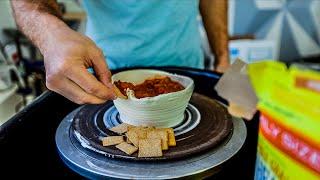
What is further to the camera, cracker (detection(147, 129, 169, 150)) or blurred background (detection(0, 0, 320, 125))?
blurred background (detection(0, 0, 320, 125))

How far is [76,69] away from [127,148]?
158mm

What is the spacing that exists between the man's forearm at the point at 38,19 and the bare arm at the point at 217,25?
1.96 feet

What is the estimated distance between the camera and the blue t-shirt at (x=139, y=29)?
3.16ft

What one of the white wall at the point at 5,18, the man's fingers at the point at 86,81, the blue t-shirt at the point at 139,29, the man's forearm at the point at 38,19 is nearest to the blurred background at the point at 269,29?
the white wall at the point at 5,18

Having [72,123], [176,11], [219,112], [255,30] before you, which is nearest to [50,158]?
[72,123]

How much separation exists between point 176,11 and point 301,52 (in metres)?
1.74

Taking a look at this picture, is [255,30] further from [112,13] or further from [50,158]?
[50,158]

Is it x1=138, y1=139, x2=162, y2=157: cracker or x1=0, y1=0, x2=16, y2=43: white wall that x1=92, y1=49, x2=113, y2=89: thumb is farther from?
x1=0, y1=0, x2=16, y2=43: white wall

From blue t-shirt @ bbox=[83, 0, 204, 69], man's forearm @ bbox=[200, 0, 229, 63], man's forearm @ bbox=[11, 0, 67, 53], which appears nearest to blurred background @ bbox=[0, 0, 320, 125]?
man's forearm @ bbox=[200, 0, 229, 63]

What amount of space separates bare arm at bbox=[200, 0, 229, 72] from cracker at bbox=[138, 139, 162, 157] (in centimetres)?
66

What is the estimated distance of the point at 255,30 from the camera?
2441 mm

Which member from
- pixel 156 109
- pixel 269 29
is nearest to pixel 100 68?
pixel 156 109

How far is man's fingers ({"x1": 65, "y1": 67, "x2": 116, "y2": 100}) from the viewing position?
0.59 meters

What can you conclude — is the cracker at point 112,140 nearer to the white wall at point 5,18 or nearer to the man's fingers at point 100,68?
the man's fingers at point 100,68
